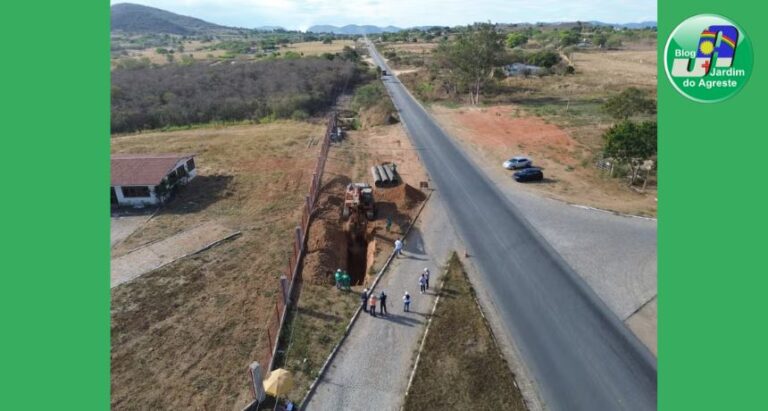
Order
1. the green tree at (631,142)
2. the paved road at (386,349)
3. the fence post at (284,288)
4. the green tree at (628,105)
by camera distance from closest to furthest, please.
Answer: the paved road at (386,349) < the fence post at (284,288) < the green tree at (631,142) < the green tree at (628,105)

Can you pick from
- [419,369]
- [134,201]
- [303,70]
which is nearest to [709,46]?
[419,369]

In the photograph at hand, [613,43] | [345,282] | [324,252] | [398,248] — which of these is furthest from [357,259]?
[613,43]

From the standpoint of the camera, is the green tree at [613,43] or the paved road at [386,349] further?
the green tree at [613,43]

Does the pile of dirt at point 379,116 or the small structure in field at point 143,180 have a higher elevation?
the pile of dirt at point 379,116

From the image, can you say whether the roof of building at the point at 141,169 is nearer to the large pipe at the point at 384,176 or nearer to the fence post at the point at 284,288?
the large pipe at the point at 384,176

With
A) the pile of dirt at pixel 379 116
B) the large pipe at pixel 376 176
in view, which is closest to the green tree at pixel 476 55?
the pile of dirt at pixel 379 116

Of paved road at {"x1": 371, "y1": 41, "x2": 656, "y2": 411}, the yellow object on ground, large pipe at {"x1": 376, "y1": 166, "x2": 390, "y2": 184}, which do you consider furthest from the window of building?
the yellow object on ground

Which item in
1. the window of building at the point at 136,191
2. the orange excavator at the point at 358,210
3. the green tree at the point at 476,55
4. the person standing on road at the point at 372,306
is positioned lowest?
the person standing on road at the point at 372,306

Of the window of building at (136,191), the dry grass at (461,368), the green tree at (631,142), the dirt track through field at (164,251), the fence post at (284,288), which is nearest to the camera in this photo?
the dry grass at (461,368)

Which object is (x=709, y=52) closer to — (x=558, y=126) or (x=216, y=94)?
(x=558, y=126)
